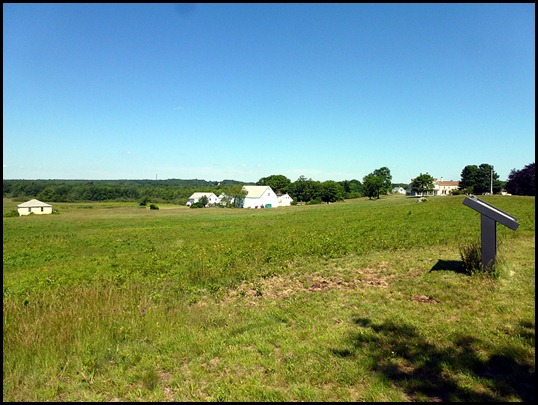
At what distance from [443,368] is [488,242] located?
15.7ft

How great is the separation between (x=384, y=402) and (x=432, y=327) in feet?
7.18

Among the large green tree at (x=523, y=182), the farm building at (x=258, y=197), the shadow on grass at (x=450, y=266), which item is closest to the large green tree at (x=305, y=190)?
the farm building at (x=258, y=197)

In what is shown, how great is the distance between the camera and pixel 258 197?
91.6 metres

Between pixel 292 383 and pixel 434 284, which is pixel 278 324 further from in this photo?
pixel 434 284

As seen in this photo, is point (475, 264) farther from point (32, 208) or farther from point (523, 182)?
point (32, 208)

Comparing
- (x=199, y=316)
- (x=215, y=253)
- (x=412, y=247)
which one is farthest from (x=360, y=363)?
(x=215, y=253)

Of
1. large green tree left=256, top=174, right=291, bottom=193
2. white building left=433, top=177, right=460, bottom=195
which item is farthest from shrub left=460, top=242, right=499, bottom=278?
white building left=433, top=177, right=460, bottom=195

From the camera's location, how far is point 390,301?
647cm

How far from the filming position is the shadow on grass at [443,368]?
3.52 meters

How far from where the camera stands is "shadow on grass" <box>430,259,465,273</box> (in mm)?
8102

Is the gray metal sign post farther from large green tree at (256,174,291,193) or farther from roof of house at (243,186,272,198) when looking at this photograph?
large green tree at (256,174,291,193)

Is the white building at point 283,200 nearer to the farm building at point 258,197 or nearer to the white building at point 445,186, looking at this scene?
the farm building at point 258,197

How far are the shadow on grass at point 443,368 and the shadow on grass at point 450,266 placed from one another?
339 cm

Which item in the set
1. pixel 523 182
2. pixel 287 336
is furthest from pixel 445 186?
pixel 287 336
